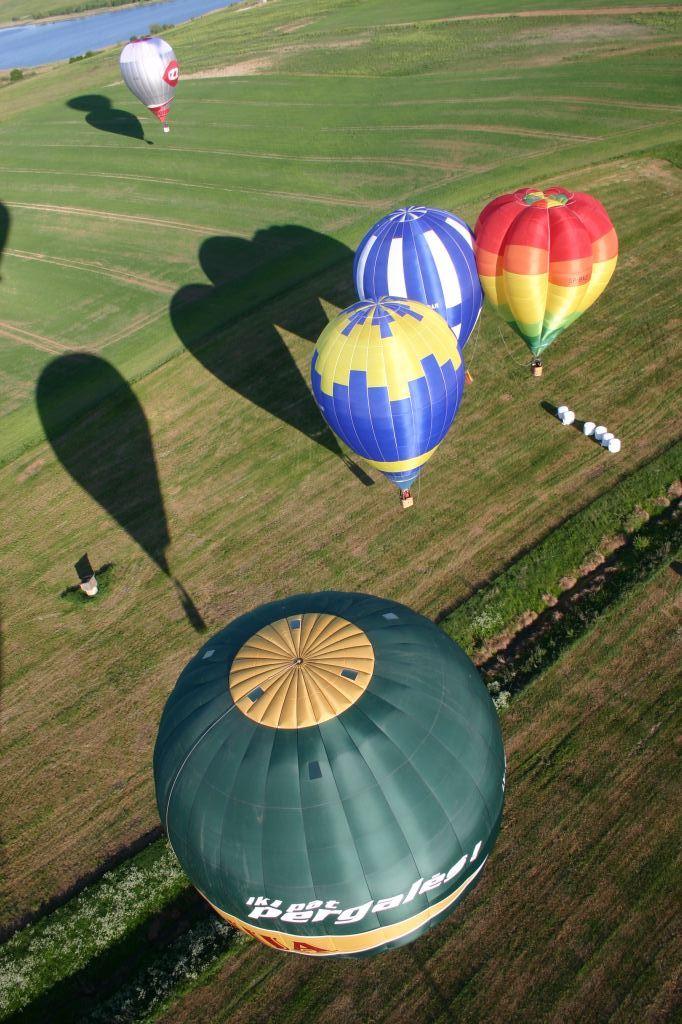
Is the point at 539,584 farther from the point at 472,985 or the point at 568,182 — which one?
the point at 568,182

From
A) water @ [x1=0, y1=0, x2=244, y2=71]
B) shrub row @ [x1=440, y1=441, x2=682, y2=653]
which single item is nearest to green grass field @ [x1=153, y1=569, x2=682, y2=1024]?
shrub row @ [x1=440, y1=441, x2=682, y2=653]

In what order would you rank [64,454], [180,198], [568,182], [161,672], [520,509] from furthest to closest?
[180,198] < [568,182] < [64,454] < [520,509] < [161,672]

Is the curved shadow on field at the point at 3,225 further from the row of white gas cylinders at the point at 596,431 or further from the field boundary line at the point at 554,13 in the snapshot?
the field boundary line at the point at 554,13

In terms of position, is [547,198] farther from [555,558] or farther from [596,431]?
[555,558]

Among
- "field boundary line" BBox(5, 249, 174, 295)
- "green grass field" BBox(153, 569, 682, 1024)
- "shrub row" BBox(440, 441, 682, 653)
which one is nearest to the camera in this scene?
"green grass field" BBox(153, 569, 682, 1024)

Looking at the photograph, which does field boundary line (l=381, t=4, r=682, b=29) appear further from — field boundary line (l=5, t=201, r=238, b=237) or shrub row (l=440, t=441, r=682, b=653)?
shrub row (l=440, t=441, r=682, b=653)

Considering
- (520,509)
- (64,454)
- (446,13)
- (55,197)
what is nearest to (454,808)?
(520,509)
